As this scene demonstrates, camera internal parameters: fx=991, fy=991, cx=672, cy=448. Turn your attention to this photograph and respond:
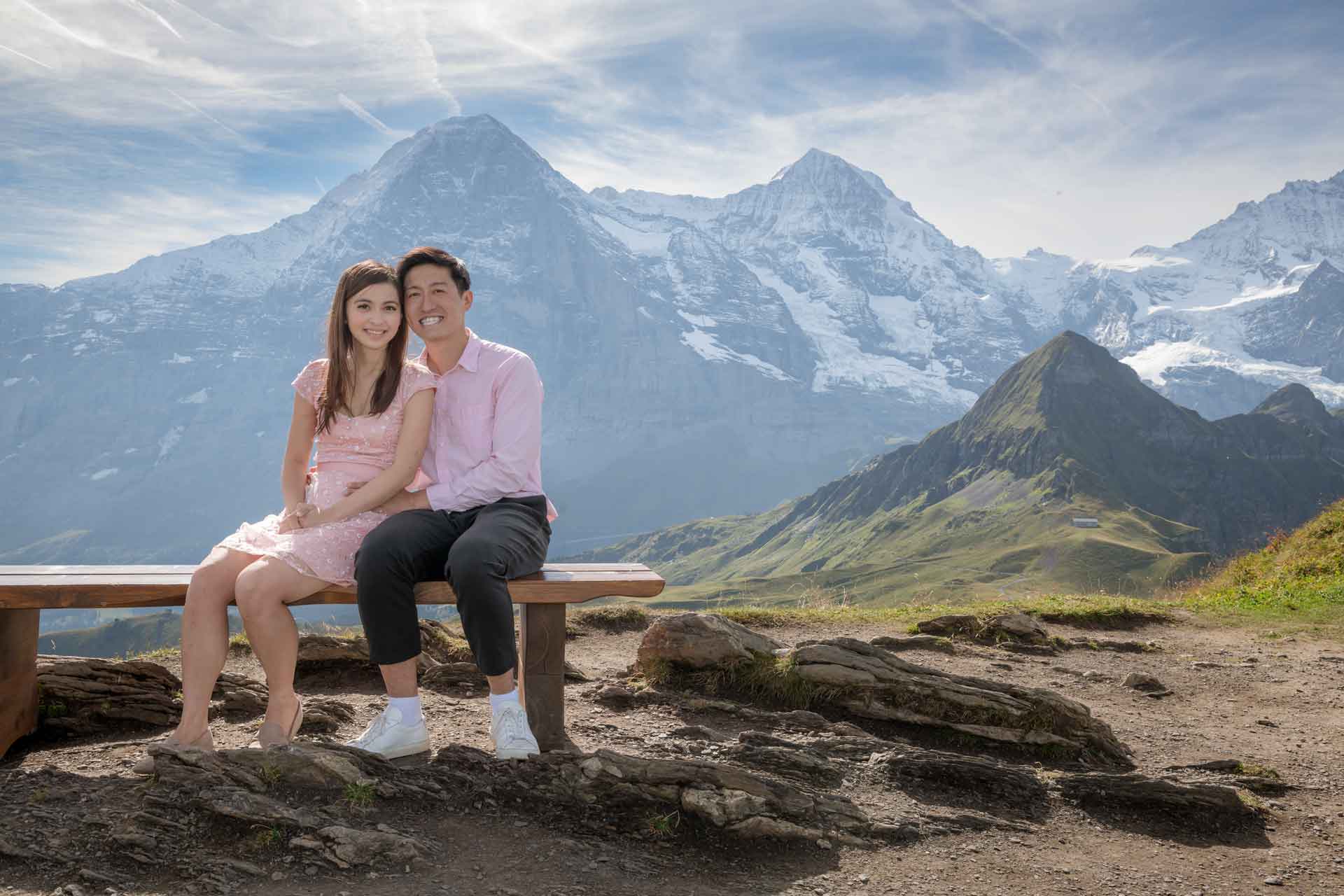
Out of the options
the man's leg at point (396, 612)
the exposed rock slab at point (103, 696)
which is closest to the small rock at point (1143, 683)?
the man's leg at point (396, 612)

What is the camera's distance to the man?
20.6ft

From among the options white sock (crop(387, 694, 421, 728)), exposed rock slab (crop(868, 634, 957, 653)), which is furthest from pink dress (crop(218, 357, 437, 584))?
exposed rock slab (crop(868, 634, 957, 653))

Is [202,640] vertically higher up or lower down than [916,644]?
higher up

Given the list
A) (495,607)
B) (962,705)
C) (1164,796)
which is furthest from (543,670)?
(1164,796)

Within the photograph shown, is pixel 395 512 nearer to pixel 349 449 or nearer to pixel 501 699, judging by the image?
pixel 349 449

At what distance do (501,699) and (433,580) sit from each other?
2.93ft

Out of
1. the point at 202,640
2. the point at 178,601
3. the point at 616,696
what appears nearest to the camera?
the point at 202,640

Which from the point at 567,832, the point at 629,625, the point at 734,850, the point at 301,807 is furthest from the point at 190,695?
the point at 629,625

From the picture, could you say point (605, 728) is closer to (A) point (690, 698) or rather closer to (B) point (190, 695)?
(A) point (690, 698)

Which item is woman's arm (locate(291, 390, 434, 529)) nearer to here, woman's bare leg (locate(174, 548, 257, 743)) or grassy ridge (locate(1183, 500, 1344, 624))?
woman's bare leg (locate(174, 548, 257, 743))

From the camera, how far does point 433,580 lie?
6.51m

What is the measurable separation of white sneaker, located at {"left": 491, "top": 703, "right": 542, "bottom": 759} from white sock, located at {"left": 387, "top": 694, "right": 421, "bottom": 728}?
1.76 ft

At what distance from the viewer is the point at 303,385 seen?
732 centimetres

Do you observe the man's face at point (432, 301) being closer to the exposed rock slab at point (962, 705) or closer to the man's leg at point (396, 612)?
the man's leg at point (396, 612)
